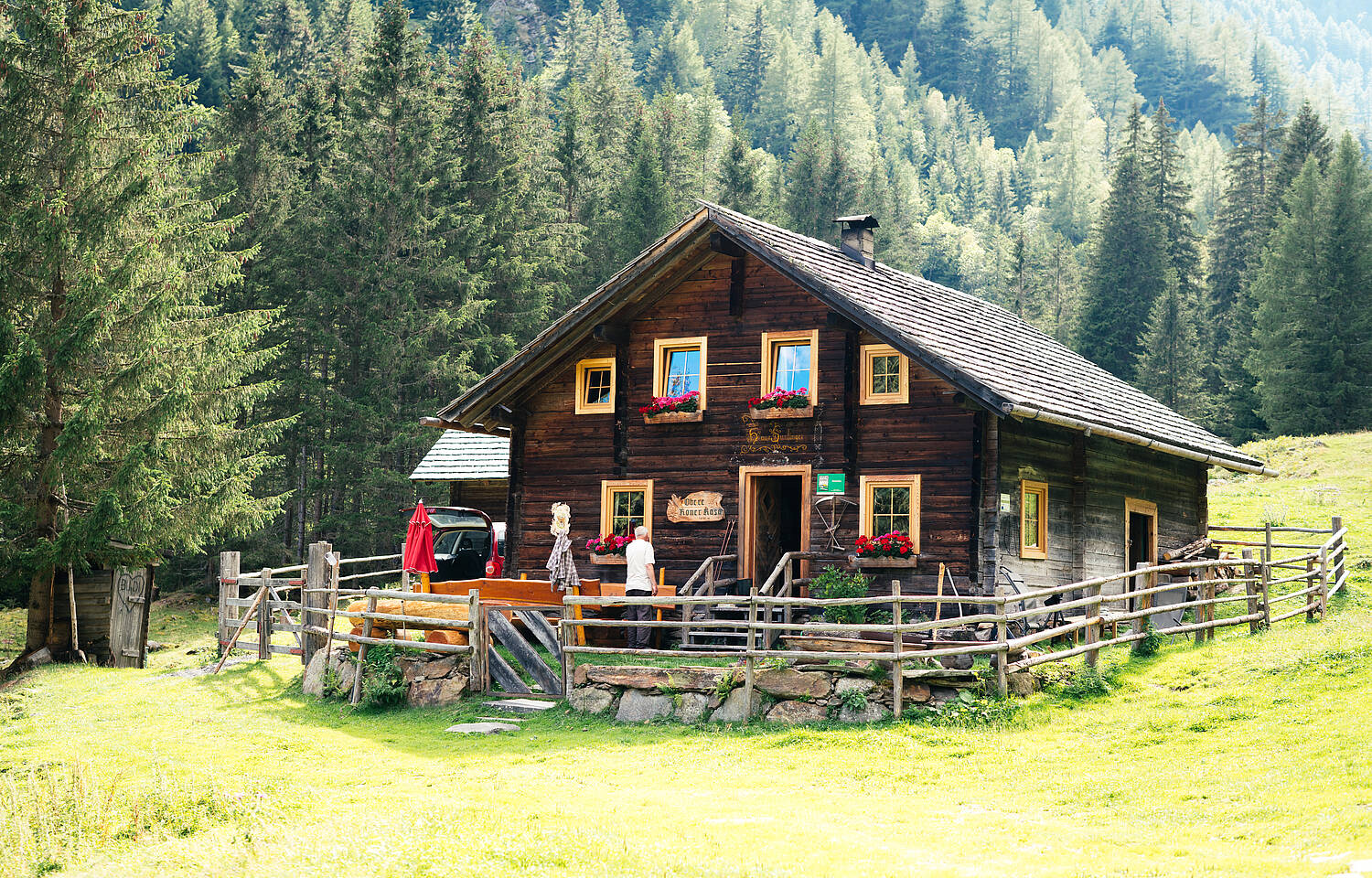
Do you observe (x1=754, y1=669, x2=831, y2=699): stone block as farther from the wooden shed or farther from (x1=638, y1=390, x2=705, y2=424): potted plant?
the wooden shed

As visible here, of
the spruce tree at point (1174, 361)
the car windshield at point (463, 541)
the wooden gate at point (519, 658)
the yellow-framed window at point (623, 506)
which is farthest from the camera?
the spruce tree at point (1174, 361)

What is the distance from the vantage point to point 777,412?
2180 cm

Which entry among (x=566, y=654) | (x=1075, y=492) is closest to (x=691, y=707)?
(x=566, y=654)

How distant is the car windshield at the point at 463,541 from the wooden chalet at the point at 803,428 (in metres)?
5.41

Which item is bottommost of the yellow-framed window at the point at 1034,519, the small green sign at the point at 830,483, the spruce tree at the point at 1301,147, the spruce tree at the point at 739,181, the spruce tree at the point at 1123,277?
the yellow-framed window at the point at 1034,519

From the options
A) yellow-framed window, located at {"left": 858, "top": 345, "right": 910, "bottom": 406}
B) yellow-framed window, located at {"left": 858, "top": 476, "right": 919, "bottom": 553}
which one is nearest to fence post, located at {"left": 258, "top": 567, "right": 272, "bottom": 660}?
yellow-framed window, located at {"left": 858, "top": 476, "right": 919, "bottom": 553}

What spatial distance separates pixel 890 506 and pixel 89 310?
14.7 m

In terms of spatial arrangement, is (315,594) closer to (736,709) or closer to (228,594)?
(228,594)

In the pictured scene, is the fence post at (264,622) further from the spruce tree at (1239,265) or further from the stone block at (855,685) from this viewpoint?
the spruce tree at (1239,265)

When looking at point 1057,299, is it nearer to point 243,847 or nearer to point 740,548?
point 740,548

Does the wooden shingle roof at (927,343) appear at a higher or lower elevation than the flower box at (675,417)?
higher

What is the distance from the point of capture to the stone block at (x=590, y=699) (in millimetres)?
16953

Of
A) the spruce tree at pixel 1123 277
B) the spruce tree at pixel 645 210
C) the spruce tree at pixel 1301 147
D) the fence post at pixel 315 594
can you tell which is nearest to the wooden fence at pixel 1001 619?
the fence post at pixel 315 594

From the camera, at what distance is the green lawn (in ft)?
32.8
